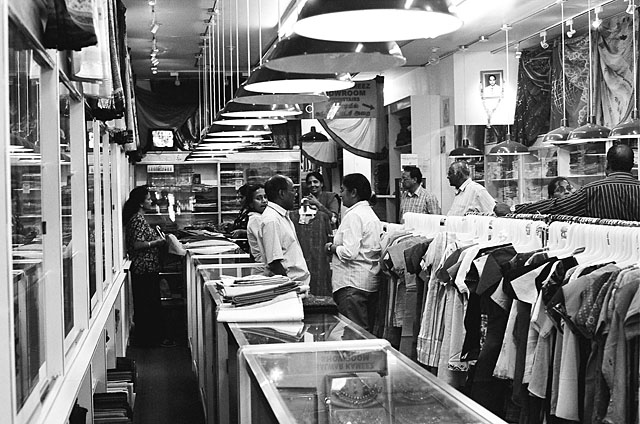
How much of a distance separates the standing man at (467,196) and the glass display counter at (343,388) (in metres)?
7.02

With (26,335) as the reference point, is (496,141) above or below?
above

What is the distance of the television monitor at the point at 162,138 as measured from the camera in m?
15.3

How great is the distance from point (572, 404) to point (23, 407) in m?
2.70

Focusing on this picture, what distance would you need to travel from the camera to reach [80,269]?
5141 millimetres

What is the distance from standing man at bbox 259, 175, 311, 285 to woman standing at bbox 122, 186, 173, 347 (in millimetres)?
3439

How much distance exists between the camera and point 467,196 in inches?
415

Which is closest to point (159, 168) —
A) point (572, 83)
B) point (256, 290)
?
point (572, 83)

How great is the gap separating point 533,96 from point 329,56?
890 cm

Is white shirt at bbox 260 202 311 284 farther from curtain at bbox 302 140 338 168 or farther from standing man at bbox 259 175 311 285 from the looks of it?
curtain at bbox 302 140 338 168

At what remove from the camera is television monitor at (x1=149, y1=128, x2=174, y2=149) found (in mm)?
15258

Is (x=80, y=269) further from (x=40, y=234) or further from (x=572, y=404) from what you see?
(x=572, y=404)

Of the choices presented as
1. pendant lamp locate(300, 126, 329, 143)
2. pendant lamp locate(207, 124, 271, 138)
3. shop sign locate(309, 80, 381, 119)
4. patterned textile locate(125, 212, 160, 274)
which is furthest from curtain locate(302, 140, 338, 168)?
pendant lamp locate(207, 124, 271, 138)

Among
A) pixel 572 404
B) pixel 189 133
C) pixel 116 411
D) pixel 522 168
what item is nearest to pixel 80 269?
pixel 116 411

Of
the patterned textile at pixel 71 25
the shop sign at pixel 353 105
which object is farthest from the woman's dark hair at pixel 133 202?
the patterned textile at pixel 71 25
